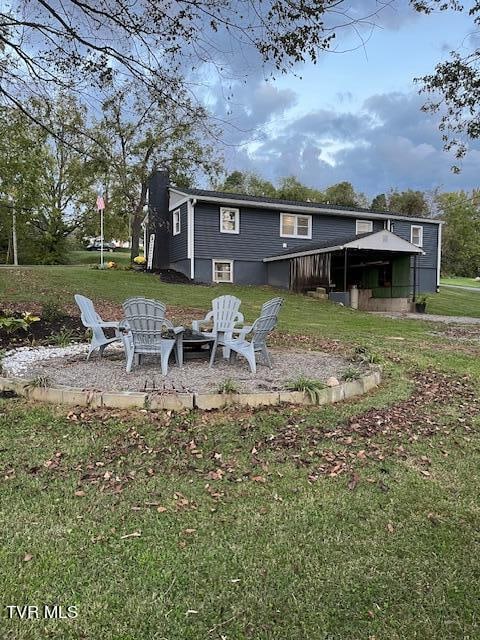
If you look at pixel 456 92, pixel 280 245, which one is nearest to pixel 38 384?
pixel 456 92

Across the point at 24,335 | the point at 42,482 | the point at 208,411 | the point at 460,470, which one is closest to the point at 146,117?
the point at 24,335

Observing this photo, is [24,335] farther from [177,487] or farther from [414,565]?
[414,565]

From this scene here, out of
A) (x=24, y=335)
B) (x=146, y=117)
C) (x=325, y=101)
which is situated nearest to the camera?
(x=325, y=101)

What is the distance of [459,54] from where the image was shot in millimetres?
10688

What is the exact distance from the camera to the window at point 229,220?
20.5 m

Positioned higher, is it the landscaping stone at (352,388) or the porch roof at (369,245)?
the porch roof at (369,245)

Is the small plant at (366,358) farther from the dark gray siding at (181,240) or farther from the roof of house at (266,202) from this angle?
the dark gray siding at (181,240)

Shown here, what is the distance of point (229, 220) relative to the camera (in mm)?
20734

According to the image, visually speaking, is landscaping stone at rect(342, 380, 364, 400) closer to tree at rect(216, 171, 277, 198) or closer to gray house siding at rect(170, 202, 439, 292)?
gray house siding at rect(170, 202, 439, 292)

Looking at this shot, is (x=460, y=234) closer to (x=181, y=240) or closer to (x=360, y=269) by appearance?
(x=360, y=269)

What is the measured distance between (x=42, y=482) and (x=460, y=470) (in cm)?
295

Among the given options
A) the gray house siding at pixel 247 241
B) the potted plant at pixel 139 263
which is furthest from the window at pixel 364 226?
the potted plant at pixel 139 263

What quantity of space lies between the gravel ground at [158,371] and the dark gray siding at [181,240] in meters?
14.2

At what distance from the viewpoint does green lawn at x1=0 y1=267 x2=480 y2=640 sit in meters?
1.94
